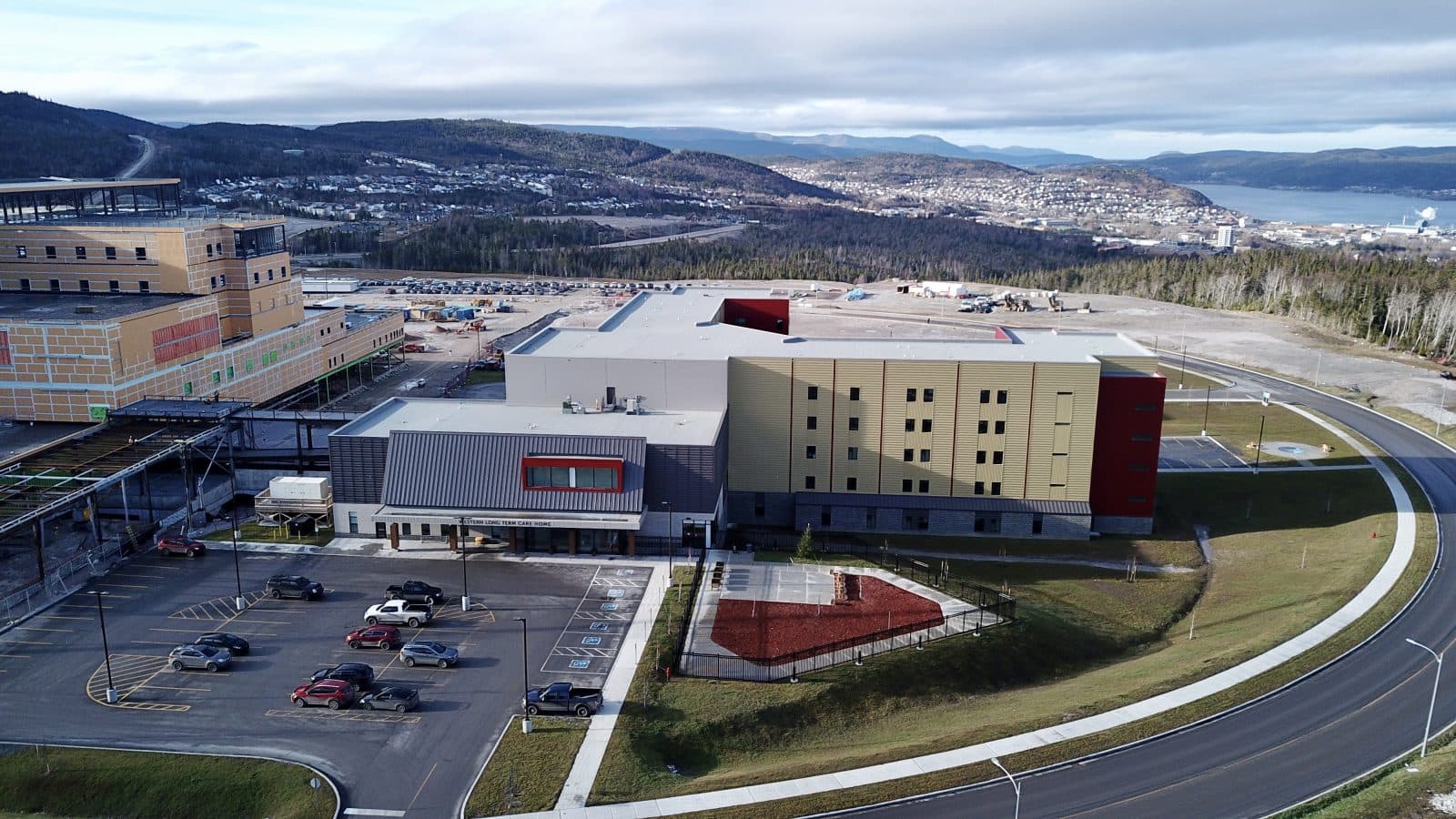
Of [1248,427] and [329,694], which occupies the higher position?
[329,694]

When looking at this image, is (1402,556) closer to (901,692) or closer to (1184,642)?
(1184,642)

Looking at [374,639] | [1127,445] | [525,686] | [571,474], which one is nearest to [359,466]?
[571,474]

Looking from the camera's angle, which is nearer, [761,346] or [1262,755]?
[1262,755]

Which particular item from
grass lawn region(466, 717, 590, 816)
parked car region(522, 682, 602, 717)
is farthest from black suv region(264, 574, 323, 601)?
grass lawn region(466, 717, 590, 816)

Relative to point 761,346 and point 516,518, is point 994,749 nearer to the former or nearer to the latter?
point 516,518

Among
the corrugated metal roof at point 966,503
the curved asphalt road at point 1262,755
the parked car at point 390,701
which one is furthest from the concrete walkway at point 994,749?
Answer: the corrugated metal roof at point 966,503

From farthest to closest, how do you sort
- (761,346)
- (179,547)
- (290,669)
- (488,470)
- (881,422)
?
(761,346)
(881,422)
(488,470)
(179,547)
(290,669)

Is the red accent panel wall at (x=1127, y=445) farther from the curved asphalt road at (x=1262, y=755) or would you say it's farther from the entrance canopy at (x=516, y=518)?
the entrance canopy at (x=516, y=518)
